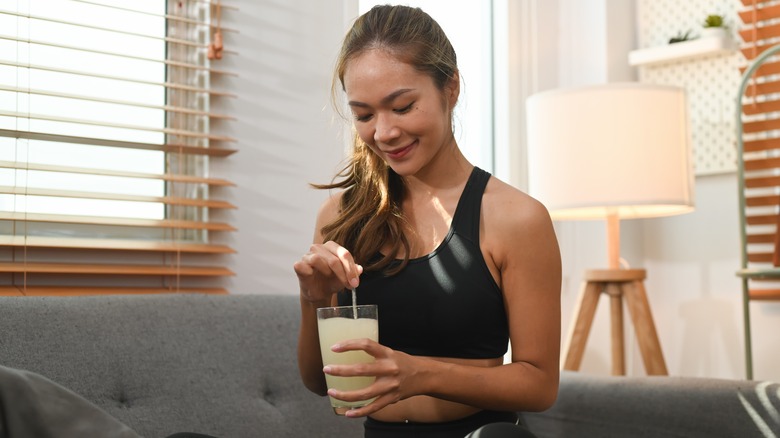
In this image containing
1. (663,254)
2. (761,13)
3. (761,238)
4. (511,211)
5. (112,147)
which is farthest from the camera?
(663,254)

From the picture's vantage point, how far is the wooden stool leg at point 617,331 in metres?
2.96

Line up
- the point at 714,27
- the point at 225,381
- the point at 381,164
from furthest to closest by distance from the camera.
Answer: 1. the point at 714,27
2. the point at 225,381
3. the point at 381,164

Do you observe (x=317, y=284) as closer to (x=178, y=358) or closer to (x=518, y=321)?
(x=518, y=321)

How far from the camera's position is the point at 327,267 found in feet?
4.66

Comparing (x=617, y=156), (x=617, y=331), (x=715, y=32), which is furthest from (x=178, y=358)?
(x=715, y=32)

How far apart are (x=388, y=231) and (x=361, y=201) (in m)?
0.11

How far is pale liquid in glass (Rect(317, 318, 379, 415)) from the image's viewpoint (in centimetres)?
130

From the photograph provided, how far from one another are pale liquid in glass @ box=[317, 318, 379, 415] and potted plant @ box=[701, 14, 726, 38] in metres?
2.56

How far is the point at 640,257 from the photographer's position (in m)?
3.72

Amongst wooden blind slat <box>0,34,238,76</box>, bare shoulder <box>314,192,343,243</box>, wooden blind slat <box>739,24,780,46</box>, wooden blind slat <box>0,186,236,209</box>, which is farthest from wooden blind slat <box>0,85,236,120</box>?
wooden blind slat <box>739,24,780,46</box>

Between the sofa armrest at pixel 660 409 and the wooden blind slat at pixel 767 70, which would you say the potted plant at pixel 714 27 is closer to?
the wooden blind slat at pixel 767 70

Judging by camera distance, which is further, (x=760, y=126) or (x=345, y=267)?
(x=760, y=126)

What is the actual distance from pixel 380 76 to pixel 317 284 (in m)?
0.38

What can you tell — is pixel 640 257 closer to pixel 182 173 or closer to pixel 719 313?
pixel 719 313
